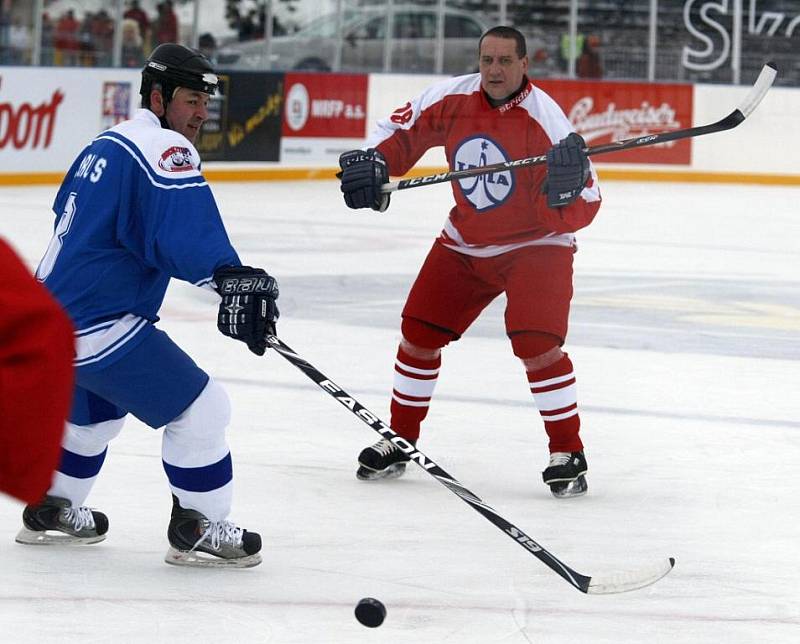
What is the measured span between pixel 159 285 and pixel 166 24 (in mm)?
11207

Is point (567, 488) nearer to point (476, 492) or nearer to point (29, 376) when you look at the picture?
point (476, 492)

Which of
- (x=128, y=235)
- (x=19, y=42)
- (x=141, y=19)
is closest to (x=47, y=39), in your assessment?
(x=19, y=42)

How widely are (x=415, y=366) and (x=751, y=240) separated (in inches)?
265

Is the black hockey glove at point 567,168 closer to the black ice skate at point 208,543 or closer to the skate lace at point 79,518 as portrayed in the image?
the black ice skate at point 208,543

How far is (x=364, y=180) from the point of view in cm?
405

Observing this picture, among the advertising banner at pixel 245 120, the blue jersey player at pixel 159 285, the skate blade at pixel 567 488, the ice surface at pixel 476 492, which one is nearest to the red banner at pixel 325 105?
the advertising banner at pixel 245 120

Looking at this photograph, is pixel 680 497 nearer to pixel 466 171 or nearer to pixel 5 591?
pixel 466 171

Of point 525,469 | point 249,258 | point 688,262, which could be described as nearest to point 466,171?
point 525,469

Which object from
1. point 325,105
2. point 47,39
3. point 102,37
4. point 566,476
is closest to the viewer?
point 566,476

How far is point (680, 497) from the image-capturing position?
408 centimetres

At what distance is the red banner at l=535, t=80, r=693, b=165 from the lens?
15.4 m

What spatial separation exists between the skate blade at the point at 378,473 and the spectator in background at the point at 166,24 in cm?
1022

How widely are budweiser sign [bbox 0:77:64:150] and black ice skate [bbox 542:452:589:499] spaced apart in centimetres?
857

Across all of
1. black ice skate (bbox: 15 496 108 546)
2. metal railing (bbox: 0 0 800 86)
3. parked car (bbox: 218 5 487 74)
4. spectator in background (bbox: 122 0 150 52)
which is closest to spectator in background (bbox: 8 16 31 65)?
metal railing (bbox: 0 0 800 86)
